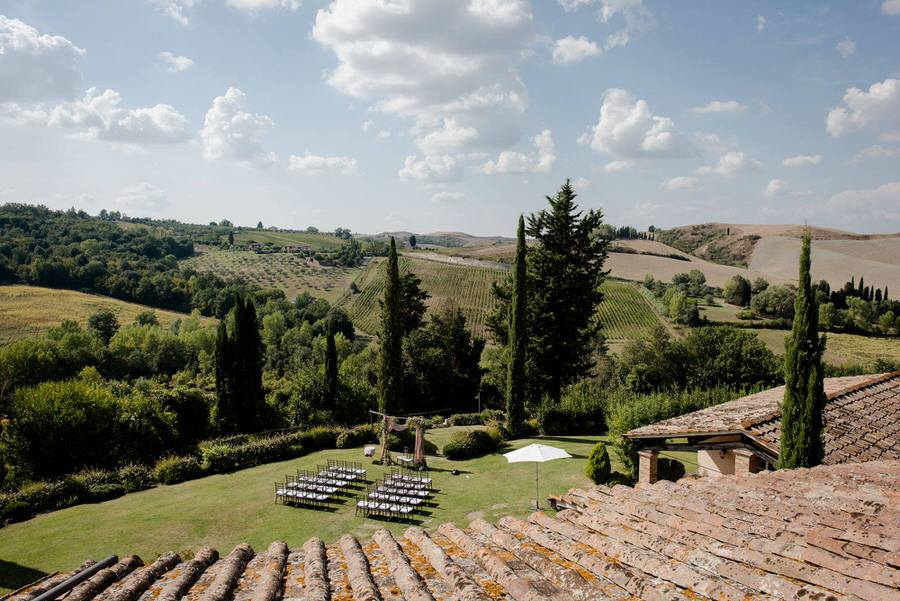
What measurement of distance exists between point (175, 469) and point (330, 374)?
13.2 metres

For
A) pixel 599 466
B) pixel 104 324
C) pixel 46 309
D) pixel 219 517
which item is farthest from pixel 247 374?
pixel 46 309

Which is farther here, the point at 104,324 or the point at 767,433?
the point at 104,324

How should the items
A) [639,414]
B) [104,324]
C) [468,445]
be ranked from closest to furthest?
1. [639,414]
2. [468,445]
3. [104,324]

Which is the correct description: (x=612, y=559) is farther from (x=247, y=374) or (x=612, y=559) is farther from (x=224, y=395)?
(x=224, y=395)

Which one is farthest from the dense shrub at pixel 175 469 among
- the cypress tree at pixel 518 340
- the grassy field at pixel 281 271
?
the grassy field at pixel 281 271

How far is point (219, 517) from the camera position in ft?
52.9

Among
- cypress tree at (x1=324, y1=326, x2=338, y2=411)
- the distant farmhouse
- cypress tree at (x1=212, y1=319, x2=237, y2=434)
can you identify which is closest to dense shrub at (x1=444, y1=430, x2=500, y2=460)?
the distant farmhouse

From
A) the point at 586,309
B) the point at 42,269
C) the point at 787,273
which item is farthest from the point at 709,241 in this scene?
the point at 42,269

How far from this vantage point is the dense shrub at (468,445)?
22.1 metres

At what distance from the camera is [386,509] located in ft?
51.6

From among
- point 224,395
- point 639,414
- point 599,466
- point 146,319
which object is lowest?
point 146,319

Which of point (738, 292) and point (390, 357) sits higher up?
point (738, 292)

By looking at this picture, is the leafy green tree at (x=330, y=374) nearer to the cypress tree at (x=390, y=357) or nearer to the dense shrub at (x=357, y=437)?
the cypress tree at (x=390, y=357)

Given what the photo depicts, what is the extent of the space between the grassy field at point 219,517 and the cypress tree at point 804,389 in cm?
738
